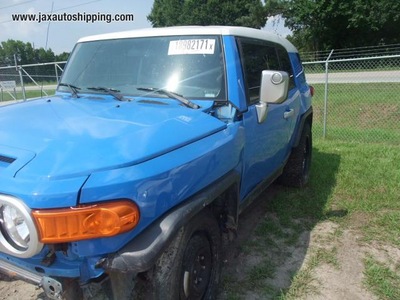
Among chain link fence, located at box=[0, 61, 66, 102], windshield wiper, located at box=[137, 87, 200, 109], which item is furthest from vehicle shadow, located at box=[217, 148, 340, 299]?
chain link fence, located at box=[0, 61, 66, 102]

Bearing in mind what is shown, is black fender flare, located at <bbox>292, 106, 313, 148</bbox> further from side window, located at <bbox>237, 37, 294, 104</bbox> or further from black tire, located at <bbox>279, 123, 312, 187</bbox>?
side window, located at <bbox>237, 37, 294, 104</bbox>

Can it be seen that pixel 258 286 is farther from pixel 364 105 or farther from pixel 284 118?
pixel 364 105

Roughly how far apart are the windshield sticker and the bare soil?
5.39ft

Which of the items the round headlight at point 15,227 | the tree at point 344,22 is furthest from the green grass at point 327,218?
the tree at point 344,22

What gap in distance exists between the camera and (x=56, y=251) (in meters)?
1.80

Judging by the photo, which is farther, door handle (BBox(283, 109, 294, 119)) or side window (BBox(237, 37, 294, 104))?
door handle (BBox(283, 109, 294, 119))

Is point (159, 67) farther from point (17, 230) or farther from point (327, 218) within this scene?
point (327, 218)

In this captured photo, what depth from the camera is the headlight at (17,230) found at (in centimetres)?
167

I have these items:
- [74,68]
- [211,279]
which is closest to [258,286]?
[211,279]

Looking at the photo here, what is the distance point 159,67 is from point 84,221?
5.24 feet

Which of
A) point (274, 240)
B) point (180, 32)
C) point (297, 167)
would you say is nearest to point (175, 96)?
point (180, 32)

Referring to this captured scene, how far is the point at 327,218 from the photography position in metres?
4.15

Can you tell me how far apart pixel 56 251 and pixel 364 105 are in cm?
1215

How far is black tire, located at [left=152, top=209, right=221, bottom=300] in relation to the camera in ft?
6.61
